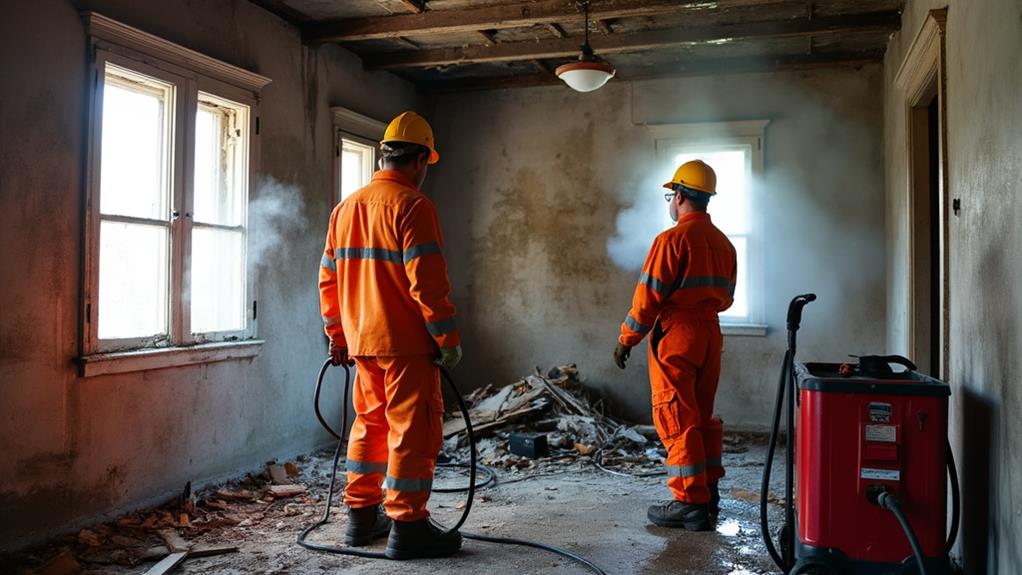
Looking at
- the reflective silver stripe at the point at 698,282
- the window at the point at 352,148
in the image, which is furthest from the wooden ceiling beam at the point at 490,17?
the reflective silver stripe at the point at 698,282

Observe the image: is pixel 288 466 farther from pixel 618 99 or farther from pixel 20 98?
pixel 618 99

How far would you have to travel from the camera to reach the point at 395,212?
3.39m

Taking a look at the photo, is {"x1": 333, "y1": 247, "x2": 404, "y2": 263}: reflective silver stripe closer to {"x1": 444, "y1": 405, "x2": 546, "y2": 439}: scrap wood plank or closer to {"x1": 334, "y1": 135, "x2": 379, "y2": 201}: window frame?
{"x1": 334, "y1": 135, "x2": 379, "y2": 201}: window frame

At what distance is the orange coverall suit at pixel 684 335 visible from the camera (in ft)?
12.5

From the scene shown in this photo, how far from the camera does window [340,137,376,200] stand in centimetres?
635

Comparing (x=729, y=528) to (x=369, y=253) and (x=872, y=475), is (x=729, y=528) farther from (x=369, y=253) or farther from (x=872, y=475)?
(x=369, y=253)

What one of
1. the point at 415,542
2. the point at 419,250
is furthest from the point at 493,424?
the point at 419,250

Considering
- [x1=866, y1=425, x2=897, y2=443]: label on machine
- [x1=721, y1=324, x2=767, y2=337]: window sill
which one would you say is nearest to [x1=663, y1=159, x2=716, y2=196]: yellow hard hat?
[x1=866, y1=425, x2=897, y2=443]: label on machine

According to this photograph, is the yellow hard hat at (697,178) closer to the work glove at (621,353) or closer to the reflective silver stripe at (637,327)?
the reflective silver stripe at (637,327)

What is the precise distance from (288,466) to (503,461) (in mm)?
1504

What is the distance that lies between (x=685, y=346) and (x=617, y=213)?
10.9 feet

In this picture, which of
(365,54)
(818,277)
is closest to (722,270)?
(818,277)

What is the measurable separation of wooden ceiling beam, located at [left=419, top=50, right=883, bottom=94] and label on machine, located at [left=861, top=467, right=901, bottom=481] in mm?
4659

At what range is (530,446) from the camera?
5492 millimetres
